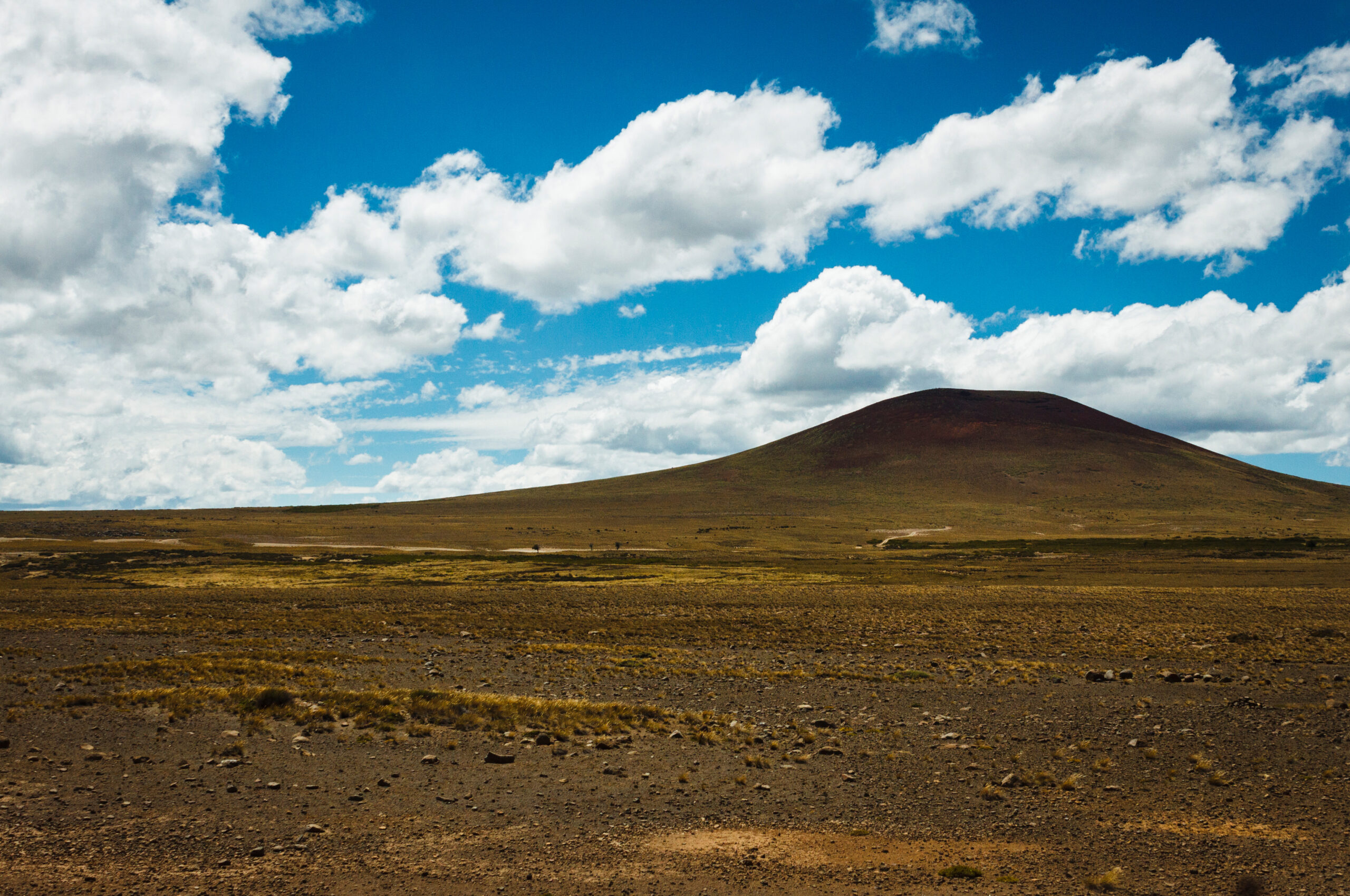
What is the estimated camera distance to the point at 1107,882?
9.70 m

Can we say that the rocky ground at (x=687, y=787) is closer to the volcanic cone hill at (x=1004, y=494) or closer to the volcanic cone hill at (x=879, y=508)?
the volcanic cone hill at (x=879, y=508)

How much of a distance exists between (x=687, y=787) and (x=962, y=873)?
4.90 metres

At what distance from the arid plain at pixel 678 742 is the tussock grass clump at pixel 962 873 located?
0.14ft

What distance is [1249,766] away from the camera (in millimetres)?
13891

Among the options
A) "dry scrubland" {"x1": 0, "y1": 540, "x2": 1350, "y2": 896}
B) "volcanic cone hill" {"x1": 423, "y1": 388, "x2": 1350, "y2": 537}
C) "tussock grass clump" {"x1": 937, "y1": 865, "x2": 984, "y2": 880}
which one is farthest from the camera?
"volcanic cone hill" {"x1": 423, "y1": 388, "x2": 1350, "y2": 537}

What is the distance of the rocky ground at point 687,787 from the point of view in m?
10.1

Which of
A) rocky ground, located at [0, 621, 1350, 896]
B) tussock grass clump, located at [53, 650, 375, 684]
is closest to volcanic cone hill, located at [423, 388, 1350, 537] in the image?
rocky ground, located at [0, 621, 1350, 896]

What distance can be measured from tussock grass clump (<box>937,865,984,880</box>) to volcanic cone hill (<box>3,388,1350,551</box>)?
87402 millimetres

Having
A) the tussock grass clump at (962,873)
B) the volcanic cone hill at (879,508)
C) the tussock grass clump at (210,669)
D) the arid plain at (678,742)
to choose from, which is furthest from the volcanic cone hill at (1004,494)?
the tussock grass clump at (962,873)

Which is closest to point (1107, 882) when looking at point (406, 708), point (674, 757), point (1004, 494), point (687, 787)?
point (687, 787)

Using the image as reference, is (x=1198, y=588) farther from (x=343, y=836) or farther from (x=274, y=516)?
(x=274, y=516)

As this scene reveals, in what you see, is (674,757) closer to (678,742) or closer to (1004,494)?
(678,742)

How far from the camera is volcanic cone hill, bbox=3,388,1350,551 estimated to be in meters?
115

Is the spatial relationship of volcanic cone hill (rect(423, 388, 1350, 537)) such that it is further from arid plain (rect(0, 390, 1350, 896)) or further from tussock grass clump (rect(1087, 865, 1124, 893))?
tussock grass clump (rect(1087, 865, 1124, 893))
